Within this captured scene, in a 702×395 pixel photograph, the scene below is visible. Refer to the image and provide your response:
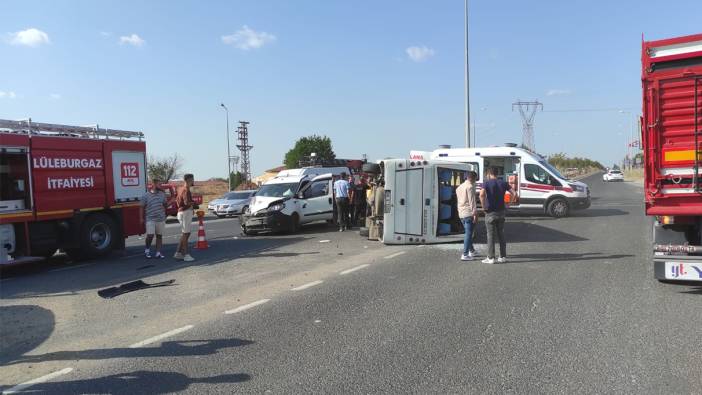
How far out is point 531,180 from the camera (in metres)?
18.2

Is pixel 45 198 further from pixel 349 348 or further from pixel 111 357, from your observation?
pixel 349 348

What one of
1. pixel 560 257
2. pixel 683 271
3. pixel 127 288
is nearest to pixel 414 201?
pixel 560 257

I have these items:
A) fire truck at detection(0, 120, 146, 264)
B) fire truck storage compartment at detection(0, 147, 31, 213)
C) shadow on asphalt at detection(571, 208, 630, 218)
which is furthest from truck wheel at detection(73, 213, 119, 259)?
shadow on asphalt at detection(571, 208, 630, 218)

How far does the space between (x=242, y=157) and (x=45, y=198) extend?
5778 centimetres

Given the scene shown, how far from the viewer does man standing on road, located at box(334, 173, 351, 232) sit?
51.4 feet

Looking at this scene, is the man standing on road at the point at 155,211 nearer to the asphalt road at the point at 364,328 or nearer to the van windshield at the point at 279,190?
the asphalt road at the point at 364,328

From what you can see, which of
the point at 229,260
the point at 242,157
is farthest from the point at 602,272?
the point at 242,157

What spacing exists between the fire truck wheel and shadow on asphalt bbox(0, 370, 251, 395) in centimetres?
785

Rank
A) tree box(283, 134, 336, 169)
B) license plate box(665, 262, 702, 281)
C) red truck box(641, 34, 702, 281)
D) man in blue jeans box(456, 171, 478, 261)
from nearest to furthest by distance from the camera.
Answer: license plate box(665, 262, 702, 281)
red truck box(641, 34, 702, 281)
man in blue jeans box(456, 171, 478, 261)
tree box(283, 134, 336, 169)

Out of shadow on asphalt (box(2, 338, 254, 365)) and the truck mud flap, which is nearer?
shadow on asphalt (box(2, 338, 254, 365))

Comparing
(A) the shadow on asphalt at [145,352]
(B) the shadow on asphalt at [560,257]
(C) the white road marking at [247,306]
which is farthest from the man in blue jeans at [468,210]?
(A) the shadow on asphalt at [145,352]

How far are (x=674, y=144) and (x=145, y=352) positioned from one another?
22.2 feet

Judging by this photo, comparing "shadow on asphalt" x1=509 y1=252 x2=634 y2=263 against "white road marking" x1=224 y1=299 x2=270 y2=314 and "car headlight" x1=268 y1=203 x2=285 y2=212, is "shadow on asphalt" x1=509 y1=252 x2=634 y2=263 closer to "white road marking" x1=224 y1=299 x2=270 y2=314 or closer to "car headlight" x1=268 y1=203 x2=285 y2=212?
"white road marking" x1=224 y1=299 x2=270 y2=314

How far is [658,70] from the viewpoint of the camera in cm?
687
